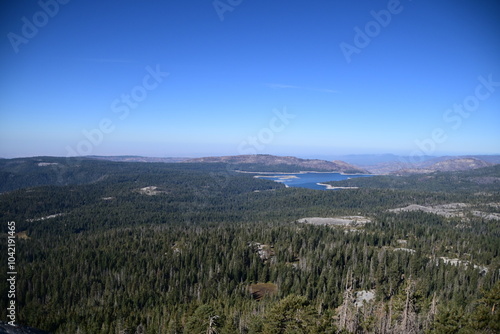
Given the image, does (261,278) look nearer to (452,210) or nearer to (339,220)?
(339,220)

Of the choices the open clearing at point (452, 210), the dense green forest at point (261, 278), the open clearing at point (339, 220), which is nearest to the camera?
the dense green forest at point (261, 278)

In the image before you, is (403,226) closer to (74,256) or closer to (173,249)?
(173,249)

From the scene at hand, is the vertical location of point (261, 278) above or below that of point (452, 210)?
below

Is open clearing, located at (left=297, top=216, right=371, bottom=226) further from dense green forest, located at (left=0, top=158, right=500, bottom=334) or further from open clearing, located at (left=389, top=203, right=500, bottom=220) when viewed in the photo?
open clearing, located at (left=389, top=203, right=500, bottom=220)

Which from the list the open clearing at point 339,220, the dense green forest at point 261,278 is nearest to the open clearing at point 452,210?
the dense green forest at point 261,278

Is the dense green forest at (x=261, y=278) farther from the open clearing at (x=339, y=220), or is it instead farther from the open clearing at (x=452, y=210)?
the open clearing at (x=339, y=220)

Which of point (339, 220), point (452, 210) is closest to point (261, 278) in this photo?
point (339, 220)

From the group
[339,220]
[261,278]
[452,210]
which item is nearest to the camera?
[261,278]

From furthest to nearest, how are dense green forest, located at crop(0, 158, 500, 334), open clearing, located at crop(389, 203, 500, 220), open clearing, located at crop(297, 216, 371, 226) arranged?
open clearing, located at crop(389, 203, 500, 220)
open clearing, located at crop(297, 216, 371, 226)
dense green forest, located at crop(0, 158, 500, 334)

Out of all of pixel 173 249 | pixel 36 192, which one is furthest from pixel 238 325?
pixel 36 192

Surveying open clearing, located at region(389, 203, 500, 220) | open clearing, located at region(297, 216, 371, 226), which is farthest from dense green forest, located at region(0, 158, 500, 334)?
open clearing, located at region(297, 216, 371, 226)

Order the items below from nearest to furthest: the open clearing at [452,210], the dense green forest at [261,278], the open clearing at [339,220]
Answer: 1. the dense green forest at [261,278]
2. the open clearing at [339,220]
3. the open clearing at [452,210]

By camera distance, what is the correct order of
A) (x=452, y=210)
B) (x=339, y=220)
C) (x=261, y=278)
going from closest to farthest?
(x=261, y=278) → (x=339, y=220) → (x=452, y=210)
